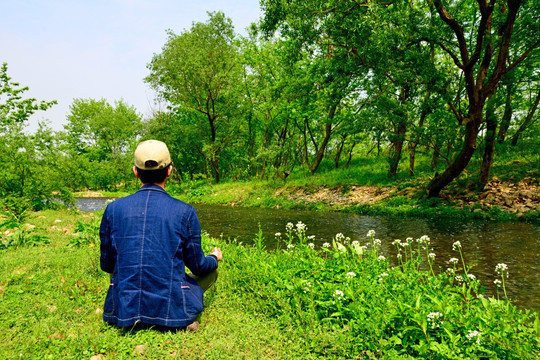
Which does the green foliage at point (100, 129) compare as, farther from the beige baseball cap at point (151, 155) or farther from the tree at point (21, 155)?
the beige baseball cap at point (151, 155)

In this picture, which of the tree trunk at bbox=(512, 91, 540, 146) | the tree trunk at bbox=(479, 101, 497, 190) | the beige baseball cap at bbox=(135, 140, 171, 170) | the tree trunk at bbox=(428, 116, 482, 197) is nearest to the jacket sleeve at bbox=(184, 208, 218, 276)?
the beige baseball cap at bbox=(135, 140, 171, 170)

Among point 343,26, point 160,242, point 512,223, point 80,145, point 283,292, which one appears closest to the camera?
point 160,242

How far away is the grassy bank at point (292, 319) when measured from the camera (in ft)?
9.59

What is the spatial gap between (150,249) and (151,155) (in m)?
1.00

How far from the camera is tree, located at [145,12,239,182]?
1139 inches

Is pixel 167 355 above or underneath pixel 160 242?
underneath

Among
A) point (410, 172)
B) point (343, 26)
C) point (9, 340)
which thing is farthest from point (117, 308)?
point (410, 172)

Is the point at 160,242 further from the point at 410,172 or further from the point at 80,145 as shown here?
the point at 80,145

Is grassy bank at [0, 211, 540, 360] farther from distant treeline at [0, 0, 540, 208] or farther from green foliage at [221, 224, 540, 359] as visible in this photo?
distant treeline at [0, 0, 540, 208]

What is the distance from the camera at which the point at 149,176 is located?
3.18 meters

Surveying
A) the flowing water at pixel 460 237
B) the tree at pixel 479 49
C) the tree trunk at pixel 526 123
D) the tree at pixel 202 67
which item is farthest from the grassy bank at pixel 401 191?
the tree at pixel 202 67

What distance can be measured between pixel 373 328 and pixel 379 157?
24144 millimetres

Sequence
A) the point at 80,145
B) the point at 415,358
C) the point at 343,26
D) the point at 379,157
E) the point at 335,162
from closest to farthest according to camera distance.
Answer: the point at 415,358 → the point at 343,26 → the point at 379,157 → the point at 335,162 → the point at 80,145

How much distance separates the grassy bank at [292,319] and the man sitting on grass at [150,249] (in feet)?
1.00
